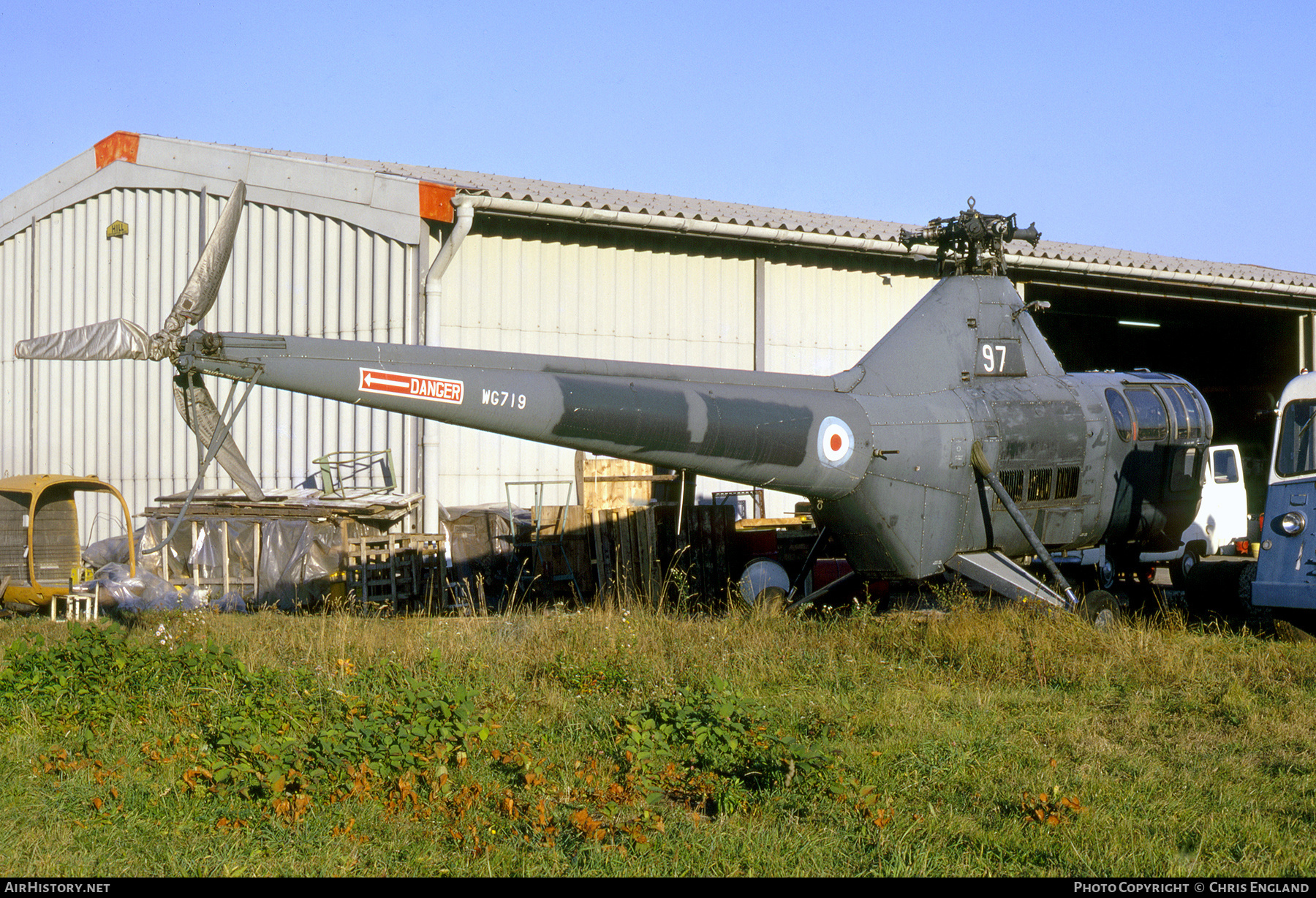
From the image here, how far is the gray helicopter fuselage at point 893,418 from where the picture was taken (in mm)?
7859

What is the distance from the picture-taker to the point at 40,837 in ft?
16.5

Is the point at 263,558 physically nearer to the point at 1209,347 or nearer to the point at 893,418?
the point at 893,418

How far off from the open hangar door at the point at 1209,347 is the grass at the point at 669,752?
17.7 metres

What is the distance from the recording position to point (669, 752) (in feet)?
19.7

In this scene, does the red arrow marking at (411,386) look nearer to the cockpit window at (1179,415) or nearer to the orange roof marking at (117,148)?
the cockpit window at (1179,415)

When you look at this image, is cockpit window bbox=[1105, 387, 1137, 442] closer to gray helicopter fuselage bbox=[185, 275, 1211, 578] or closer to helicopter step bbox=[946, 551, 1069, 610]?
gray helicopter fuselage bbox=[185, 275, 1211, 578]

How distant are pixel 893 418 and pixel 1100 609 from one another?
9.03 ft

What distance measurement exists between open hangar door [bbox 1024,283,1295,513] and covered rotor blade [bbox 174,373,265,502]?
1991 centimetres

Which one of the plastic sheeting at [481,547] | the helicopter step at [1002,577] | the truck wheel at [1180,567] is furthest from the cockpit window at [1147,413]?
the plastic sheeting at [481,547]

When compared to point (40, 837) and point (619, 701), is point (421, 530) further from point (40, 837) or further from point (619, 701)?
point (40, 837)

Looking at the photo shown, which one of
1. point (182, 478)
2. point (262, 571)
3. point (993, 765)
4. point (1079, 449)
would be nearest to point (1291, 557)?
point (1079, 449)

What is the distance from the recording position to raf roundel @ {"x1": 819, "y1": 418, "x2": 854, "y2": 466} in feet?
31.0

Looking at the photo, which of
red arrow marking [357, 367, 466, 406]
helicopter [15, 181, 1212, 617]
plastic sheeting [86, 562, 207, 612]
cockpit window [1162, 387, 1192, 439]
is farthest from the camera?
plastic sheeting [86, 562, 207, 612]

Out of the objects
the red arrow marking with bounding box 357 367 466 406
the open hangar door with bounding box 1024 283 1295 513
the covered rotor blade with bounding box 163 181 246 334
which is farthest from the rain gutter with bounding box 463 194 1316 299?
the red arrow marking with bounding box 357 367 466 406
